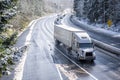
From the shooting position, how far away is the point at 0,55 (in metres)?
15.7

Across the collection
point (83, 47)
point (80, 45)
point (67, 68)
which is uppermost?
Result: point (80, 45)

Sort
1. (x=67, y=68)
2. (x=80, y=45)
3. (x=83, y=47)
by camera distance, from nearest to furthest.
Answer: (x=67, y=68), (x=83, y=47), (x=80, y=45)

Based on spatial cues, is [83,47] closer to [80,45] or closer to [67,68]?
[80,45]

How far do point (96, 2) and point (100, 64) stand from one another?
51031 mm

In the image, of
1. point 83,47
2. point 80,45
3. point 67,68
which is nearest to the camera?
point 67,68

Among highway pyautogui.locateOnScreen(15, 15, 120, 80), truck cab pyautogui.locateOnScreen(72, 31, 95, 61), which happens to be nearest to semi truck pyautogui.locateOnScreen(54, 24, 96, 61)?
truck cab pyautogui.locateOnScreen(72, 31, 95, 61)

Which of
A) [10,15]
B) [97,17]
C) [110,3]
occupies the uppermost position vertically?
[10,15]

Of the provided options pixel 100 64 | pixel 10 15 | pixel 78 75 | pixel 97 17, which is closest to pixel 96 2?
pixel 97 17

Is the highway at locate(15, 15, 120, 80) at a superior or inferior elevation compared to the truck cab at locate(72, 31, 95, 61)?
inferior

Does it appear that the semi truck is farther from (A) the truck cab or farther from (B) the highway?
(B) the highway

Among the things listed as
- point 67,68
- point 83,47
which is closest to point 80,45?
point 83,47

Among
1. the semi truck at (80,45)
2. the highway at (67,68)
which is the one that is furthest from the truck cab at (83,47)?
the highway at (67,68)

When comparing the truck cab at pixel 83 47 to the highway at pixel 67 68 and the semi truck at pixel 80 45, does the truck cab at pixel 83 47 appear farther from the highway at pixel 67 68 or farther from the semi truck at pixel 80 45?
the highway at pixel 67 68

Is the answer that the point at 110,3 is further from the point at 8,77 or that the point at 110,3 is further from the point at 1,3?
the point at 1,3
